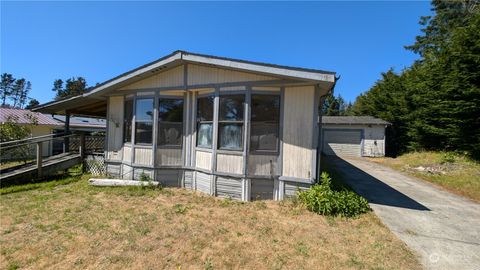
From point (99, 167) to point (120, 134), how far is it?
1908 millimetres

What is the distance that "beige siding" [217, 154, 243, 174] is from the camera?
597 centimetres

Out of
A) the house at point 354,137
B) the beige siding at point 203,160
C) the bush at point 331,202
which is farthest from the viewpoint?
the house at point 354,137

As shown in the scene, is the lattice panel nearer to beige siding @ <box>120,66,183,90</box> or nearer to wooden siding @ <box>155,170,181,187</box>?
wooden siding @ <box>155,170,181,187</box>

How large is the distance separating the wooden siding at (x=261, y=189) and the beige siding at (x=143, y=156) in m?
3.25

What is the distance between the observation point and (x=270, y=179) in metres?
5.90

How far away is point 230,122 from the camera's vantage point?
6078mm

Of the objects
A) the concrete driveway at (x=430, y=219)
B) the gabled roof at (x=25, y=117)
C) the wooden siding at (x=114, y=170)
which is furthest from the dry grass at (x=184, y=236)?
the gabled roof at (x=25, y=117)

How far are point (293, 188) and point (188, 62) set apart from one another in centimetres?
458

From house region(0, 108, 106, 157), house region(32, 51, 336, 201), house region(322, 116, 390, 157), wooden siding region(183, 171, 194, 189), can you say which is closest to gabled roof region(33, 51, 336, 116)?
house region(32, 51, 336, 201)

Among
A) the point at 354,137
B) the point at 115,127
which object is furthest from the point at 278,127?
the point at 354,137

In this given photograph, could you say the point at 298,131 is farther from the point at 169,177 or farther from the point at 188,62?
the point at 169,177

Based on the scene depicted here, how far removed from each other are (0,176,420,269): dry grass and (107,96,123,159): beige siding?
2.36m

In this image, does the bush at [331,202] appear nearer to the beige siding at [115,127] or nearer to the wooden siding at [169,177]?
the wooden siding at [169,177]

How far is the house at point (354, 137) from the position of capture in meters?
17.1
